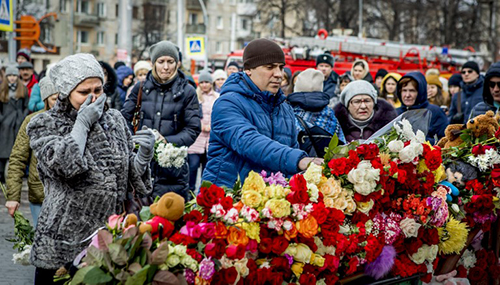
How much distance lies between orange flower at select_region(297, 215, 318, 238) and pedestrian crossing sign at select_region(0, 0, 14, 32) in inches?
441

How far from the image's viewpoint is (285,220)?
378 centimetres

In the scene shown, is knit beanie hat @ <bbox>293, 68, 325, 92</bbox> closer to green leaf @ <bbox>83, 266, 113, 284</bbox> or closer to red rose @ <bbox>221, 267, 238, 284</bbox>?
red rose @ <bbox>221, 267, 238, 284</bbox>

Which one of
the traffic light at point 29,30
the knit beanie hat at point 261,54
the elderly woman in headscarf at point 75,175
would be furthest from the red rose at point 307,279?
the traffic light at point 29,30

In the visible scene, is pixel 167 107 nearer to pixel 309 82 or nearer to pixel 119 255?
pixel 309 82

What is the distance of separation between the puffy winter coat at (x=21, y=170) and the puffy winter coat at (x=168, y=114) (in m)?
1.42

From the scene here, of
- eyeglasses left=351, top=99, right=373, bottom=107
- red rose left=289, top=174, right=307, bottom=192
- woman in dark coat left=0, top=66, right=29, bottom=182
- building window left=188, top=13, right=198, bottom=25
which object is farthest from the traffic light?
building window left=188, top=13, right=198, bottom=25

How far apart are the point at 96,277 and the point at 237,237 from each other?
2.29 ft

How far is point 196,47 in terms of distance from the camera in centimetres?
2398

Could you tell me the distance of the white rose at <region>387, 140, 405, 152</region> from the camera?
4.38m

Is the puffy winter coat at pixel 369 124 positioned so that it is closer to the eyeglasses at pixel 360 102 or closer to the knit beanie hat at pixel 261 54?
the eyeglasses at pixel 360 102

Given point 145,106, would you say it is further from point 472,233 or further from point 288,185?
point 288,185

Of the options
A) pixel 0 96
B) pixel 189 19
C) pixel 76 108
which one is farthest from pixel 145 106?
pixel 189 19

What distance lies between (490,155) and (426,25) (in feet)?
139

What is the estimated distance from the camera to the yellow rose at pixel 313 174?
398 cm
